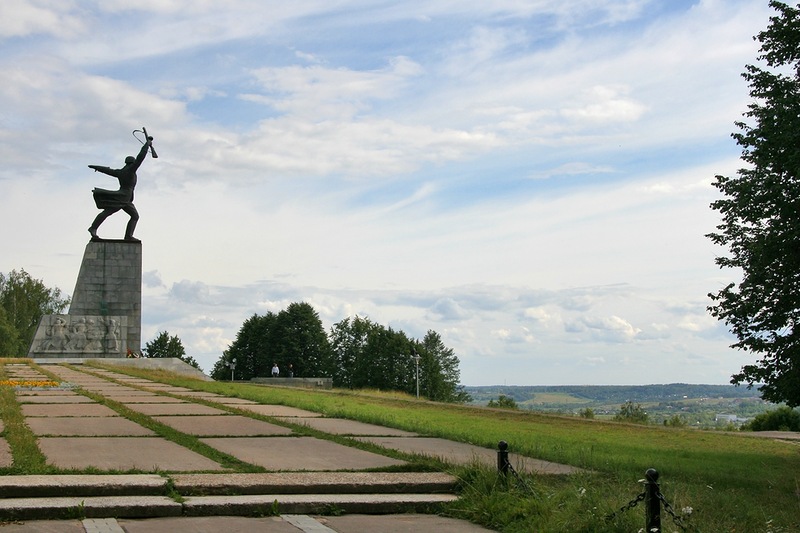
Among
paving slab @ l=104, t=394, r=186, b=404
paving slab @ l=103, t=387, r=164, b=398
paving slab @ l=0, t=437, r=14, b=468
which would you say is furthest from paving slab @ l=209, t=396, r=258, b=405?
paving slab @ l=0, t=437, r=14, b=468

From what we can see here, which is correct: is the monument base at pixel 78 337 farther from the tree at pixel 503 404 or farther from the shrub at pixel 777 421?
the shrub at pixel 777 421

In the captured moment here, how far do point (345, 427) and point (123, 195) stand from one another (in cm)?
4019

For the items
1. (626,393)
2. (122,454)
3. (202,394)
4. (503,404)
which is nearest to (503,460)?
(122,454)

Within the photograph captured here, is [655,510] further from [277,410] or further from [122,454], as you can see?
[277,410]

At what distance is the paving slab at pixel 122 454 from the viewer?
7.92 meters

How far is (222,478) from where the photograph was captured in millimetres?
7359

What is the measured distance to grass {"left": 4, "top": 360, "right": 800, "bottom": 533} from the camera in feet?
21.0

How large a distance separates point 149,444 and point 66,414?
3.55 m

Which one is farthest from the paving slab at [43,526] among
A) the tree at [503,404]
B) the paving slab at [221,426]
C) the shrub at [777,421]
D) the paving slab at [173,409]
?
the tree at [503,404]

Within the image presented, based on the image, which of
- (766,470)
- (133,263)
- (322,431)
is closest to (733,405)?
(133,263)

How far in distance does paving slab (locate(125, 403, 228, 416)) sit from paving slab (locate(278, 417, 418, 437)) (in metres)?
1.48

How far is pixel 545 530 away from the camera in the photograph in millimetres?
6199

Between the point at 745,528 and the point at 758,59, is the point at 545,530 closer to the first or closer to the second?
the point at 745,528

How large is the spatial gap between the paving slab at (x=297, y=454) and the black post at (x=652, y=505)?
333cm
